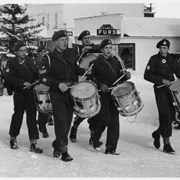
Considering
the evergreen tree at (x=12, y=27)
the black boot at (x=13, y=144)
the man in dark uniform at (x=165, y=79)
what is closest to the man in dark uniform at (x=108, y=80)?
the man in dark uniform at (x=165, y=79)

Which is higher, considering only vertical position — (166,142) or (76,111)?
(76,111)

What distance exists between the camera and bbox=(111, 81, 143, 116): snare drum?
6.43 m

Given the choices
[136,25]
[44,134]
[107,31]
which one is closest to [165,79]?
[44,134]

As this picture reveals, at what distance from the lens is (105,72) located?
22.1ft

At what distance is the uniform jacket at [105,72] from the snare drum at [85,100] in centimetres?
40

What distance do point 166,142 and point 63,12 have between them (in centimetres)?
2999

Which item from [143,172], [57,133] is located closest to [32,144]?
[57,133]

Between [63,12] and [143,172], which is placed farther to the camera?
[63,12]

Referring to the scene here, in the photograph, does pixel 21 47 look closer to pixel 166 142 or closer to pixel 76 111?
pixel 76 111

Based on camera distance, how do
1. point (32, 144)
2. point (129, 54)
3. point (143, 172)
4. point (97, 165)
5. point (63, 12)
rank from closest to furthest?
point (143, 172)
point (97, 165)
point (32, 144)
point (129, 54)
point (63, 12)

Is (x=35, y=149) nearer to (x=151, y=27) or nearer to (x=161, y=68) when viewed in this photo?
(x=161, y=68)

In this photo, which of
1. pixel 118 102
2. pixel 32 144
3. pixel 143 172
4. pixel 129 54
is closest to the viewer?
pixel 143 172

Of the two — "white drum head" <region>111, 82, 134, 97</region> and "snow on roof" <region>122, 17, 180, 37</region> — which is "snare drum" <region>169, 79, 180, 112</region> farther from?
"snow on roof" <region>122, 17, 180, 37</region>

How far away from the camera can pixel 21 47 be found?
6.90 meters
